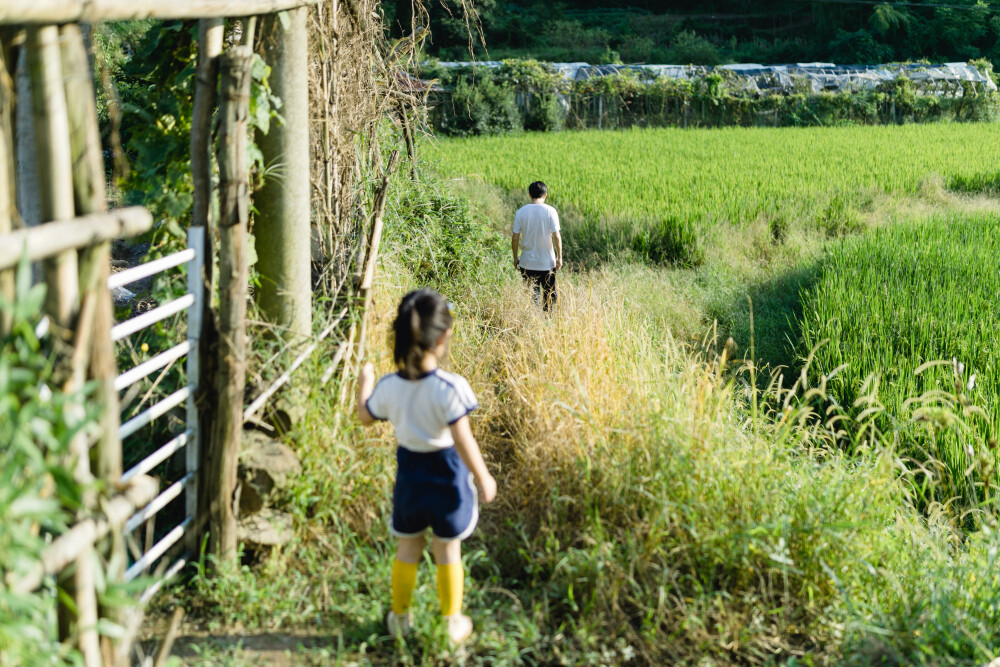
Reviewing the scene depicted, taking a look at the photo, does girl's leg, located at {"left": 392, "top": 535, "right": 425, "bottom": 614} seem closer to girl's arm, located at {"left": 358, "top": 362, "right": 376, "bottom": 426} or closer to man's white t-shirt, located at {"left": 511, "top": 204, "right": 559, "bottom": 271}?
girl's arm, located at {"left": 358, "top": 362, "right": 376, "bottom": 426}

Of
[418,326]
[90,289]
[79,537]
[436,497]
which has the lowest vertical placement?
[436,497]

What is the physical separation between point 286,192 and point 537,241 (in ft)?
11.0

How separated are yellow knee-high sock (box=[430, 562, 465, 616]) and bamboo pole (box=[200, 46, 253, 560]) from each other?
797mm

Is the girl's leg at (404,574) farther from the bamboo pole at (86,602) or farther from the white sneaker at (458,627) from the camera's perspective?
the bamboo pole at (86,602)

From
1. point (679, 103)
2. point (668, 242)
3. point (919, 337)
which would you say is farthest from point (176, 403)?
point (679, 103)

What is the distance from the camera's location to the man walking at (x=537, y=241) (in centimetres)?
663

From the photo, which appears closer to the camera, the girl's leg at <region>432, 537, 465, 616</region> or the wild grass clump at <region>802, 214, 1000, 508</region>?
the girl's leg at <region>432, 537, 465, 616</region>

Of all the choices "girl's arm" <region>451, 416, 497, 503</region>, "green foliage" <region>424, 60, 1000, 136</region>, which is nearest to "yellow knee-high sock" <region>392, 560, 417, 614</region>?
"girl's arm" <region>451, 416, 497, 503</region>

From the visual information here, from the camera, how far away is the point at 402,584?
2.74 metres

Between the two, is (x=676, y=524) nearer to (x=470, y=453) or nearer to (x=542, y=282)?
(x=470, y=453)

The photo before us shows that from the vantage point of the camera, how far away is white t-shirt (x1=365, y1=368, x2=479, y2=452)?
8.60 ft

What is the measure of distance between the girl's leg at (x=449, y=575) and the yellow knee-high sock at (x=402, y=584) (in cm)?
9

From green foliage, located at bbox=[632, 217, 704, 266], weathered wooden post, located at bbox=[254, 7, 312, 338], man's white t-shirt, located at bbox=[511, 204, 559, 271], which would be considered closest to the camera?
weathered wooden post, located at bbox=[254, 7, 312, 338]

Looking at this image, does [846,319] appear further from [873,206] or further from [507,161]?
[507,161]
